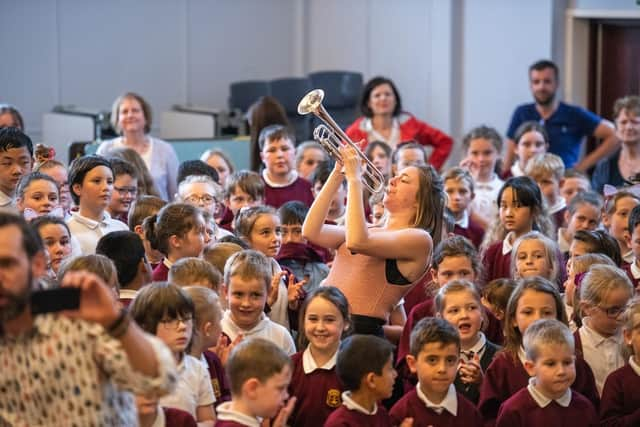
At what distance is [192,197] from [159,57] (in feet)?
19.7

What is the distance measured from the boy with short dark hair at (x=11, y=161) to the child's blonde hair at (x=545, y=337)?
2.56 meters

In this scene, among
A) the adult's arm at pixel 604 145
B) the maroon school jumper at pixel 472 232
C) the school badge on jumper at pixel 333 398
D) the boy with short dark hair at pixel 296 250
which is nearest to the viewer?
the school badge on jumper at pixel 333 398

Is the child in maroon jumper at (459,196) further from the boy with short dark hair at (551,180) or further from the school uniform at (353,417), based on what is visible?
the school uniform at (353,417)

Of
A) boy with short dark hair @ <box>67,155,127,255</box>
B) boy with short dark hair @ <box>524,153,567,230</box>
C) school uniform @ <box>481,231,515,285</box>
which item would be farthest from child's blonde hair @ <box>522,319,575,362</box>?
boy with short dark hair @ <box>524,153,567,230</box>

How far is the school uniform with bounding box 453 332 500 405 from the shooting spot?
4602mm

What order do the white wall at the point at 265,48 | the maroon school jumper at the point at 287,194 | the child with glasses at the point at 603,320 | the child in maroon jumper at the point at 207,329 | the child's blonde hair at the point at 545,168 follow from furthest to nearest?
1. the white wall at the point at 265,48
2. the child's blonde hair at the point at 545,168
3. the maroon school jumper at the point at 287,194
4. the child with glasses at the point at 603,320
5. the child in maroon jumper at the point at 207,329

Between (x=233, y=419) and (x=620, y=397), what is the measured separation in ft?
5.11

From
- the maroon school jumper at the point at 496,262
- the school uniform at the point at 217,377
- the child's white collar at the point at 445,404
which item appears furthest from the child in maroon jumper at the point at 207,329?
the maroon school jumper at the point at 496,262

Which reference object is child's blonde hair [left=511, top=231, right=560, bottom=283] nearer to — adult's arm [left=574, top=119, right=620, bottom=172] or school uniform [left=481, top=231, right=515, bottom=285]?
school uniform [left=481, top=231, right=515, bottom=285]

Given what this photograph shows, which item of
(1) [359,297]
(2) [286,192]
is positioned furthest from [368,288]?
(2) [286,192]

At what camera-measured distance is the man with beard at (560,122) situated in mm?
9000

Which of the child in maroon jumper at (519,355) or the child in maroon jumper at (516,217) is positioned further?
the child in maroon jumper at (516,217)

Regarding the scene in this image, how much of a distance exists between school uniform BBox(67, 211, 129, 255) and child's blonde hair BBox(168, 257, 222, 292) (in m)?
1.11

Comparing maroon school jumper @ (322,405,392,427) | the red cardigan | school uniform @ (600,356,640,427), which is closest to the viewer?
maroon school jumper @ (322,405,392,427)
